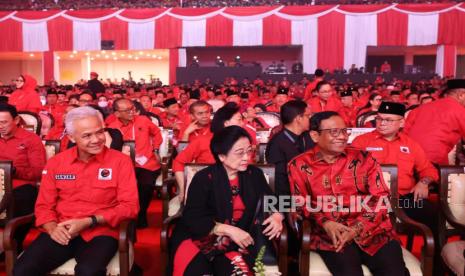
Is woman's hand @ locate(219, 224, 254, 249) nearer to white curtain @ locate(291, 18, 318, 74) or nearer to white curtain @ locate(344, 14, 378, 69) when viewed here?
white curtain @ locate(291, 18, 318, 74)

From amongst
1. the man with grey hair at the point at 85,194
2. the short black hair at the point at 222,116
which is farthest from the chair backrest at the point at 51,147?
the short black hair at the point at 222,116

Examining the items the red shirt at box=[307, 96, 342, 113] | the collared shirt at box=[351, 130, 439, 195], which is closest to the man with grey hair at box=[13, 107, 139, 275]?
the collared shirt at box=[351, 130, 439, 195]

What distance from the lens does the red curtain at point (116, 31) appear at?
16.4m

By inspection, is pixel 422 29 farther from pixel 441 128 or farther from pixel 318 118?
pixel 318 118

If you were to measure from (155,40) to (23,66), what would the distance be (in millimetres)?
12290

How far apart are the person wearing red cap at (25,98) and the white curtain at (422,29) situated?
1216 centimetres

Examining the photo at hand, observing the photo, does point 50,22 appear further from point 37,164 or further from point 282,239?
point 282,239

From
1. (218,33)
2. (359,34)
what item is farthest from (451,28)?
(218,33)

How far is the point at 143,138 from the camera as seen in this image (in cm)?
460

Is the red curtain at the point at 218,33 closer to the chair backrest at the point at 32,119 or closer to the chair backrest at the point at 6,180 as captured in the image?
the chair backrest at the point at 32,119

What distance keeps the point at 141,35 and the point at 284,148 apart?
14268 mm

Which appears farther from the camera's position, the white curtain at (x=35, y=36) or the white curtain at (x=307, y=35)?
the white curtain at (x=35, y=36)

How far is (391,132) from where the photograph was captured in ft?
11.1

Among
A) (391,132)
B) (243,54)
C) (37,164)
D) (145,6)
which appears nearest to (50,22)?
(145,6)
